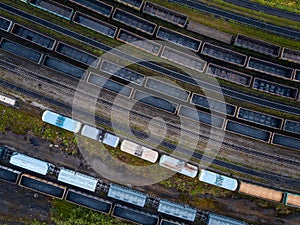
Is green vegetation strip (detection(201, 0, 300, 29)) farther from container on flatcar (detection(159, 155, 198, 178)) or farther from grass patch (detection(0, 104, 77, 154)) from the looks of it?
grass patch (detection(0, 104, 77, 154))

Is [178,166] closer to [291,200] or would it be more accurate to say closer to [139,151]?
[139,151]

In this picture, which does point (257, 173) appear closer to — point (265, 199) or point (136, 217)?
point (265, 199)

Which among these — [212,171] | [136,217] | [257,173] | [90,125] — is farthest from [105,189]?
[257,173]

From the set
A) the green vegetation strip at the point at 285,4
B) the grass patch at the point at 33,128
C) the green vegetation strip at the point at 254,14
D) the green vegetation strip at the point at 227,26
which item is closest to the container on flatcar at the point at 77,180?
the grass patch at the point at 33,128

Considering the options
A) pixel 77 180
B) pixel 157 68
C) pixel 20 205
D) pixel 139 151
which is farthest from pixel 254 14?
pixel 20 205

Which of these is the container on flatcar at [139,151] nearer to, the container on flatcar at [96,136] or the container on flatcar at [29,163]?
the container on flatcar at [96,136]

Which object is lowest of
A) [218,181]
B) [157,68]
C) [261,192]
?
[218,181]

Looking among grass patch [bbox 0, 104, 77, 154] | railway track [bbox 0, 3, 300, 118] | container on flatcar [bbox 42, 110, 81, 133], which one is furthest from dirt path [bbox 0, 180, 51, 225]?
railway track [bbox 0, 3, 300, 118]
